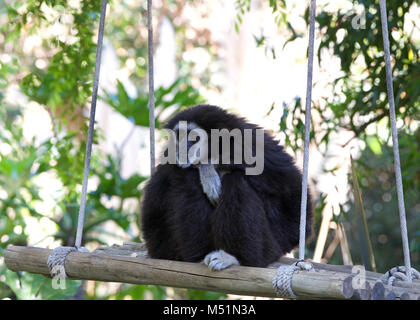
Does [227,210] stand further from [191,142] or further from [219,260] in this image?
[191,142]

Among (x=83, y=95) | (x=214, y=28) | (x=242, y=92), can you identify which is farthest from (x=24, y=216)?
(x=214, y=28)

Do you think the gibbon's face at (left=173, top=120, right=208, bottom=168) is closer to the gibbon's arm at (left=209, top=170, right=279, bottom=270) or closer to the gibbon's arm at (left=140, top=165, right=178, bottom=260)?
the gibbon's arm at (left=140, top=165, right=178, bottom=260)

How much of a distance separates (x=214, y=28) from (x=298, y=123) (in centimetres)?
795

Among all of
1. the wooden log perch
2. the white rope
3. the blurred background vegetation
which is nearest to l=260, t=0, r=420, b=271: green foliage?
the blurred background vegetation

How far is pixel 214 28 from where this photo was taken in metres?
11.6

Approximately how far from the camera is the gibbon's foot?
2297 mm

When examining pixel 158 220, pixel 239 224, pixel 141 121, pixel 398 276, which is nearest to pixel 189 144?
pixel 158 220

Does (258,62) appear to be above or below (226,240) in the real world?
above

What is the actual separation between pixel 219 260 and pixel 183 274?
0.56 ft

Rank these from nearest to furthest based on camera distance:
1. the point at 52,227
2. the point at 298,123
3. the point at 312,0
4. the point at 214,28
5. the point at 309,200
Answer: the point at 312,0 → the point at 309,200 → the point at 298,123 → the point at 52,227 → the point at 214,28

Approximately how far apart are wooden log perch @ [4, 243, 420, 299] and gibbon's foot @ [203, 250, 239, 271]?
27mm

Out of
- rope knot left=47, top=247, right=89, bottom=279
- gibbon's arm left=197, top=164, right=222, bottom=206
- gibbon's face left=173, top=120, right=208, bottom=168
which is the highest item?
gibbon's face left=173, top=120, right=208, bottom=168

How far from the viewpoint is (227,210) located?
2.51 meters
